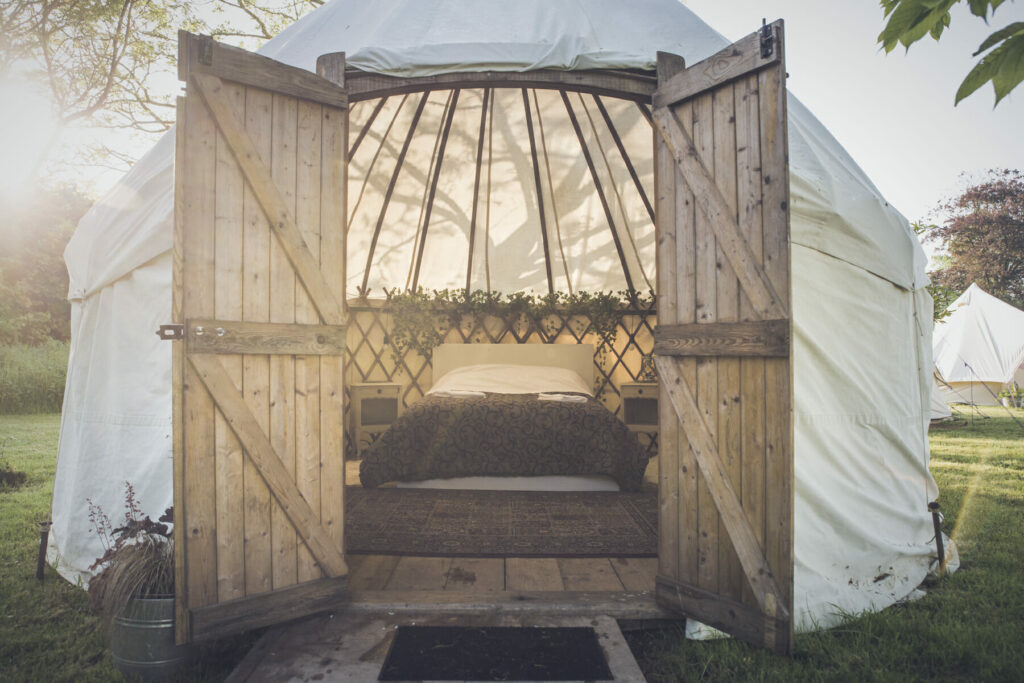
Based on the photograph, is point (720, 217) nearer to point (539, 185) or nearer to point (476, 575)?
point (476, 575)

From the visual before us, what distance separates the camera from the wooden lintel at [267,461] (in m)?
1.62

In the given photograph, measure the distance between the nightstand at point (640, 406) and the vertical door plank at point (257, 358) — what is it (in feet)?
11.7

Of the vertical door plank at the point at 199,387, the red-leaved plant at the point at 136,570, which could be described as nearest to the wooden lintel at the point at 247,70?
the vertical door plank at the point at 199,387

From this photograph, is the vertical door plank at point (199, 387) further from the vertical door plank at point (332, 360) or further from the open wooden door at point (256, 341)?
the vertical door plank at point (332, 360)

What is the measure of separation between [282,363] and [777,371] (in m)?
1.50

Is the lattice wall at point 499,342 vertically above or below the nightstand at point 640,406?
above

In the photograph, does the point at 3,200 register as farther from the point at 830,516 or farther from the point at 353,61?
the point at 830,516

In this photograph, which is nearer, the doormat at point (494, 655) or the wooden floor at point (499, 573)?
the doormat at point (494, 655)

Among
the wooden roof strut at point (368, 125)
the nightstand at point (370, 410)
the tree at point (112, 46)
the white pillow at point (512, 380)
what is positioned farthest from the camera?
the tree at point (112, 46)

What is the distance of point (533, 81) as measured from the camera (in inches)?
78.7

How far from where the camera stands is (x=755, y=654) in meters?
1.57

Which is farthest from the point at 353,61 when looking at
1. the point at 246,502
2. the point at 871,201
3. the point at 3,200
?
the point at 3,200

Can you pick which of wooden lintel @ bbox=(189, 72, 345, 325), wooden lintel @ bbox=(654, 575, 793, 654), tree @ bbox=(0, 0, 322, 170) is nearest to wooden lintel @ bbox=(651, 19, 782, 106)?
wooden lintel @ bbox=(189, 72, 345, 325)

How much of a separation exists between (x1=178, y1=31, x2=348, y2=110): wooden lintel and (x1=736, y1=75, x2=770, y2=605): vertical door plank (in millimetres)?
→ 1321
